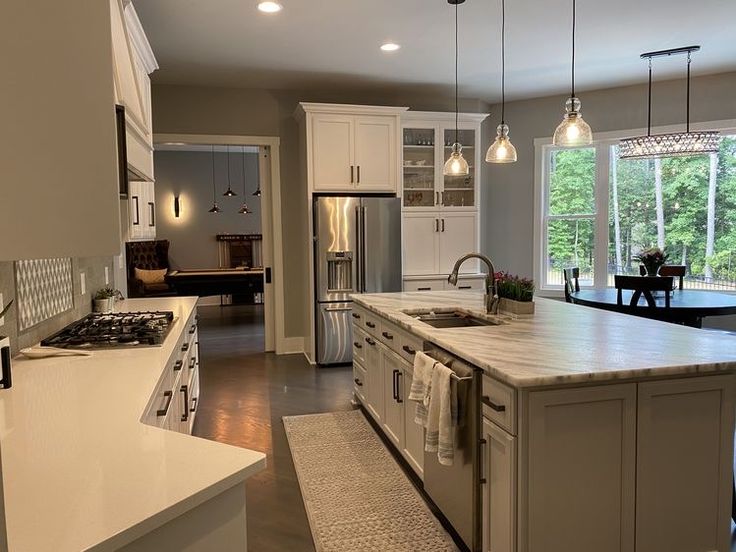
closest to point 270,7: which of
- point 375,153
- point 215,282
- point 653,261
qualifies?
point 375,153

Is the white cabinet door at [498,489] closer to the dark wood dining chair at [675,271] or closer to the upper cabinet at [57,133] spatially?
the upper cabinet at [57,133]

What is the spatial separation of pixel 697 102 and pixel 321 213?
13.6 feet

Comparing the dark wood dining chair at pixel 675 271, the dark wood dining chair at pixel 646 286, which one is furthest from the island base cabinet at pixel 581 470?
the dark wood dining chair at pixel 675 271

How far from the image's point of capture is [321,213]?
5562 mm

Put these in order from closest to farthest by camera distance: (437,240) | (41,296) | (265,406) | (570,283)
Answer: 1. (41,296)
2. (265,406)
3. (570,283)
4. (437,240)

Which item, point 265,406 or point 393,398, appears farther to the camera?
point 265,406

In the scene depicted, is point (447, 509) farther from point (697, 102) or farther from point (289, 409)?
point (697, 102)

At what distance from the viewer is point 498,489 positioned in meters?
2.01

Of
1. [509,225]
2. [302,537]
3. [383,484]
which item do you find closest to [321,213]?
[509,225]

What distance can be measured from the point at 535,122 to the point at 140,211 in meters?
4.81

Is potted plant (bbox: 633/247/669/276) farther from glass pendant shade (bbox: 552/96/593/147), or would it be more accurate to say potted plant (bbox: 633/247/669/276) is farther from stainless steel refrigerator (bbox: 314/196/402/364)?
stainless steel refrigerator (bbox: 314/196/402/364)

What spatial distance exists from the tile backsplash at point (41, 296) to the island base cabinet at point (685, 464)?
97.7 inches

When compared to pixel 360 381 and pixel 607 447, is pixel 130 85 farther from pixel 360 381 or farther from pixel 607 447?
pixel 607 447

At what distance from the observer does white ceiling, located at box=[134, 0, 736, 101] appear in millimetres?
3932
